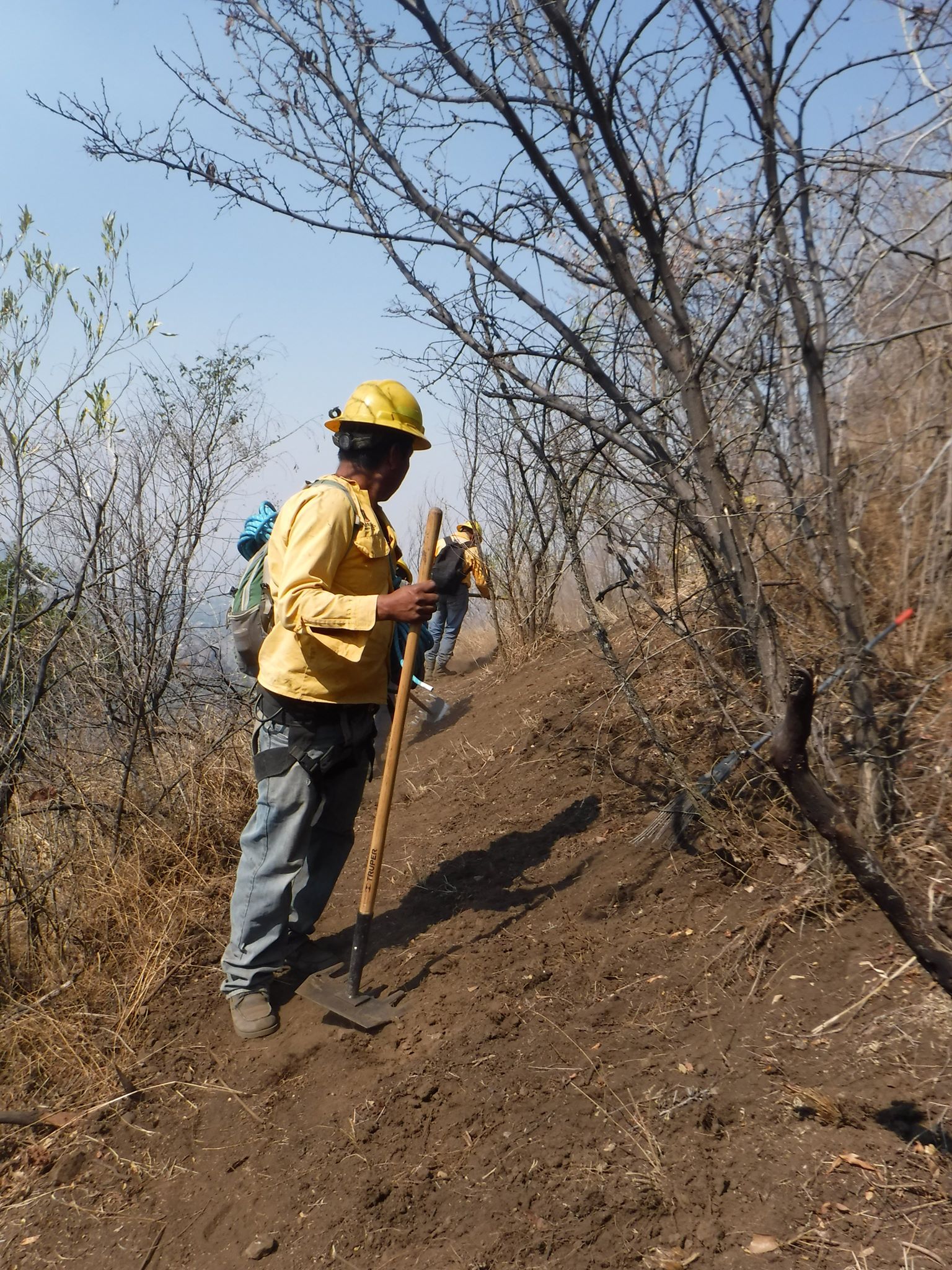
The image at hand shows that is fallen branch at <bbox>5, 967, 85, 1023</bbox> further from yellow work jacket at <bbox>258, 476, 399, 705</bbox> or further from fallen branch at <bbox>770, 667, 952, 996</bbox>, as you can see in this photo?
fallen branch at <bbox>770, 667, 952, 996</bbox>

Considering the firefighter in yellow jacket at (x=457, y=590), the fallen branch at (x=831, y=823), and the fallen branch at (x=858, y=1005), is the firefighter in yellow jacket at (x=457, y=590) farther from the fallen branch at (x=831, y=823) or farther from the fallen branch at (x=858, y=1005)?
the fallen branch at (x=831, y=823)

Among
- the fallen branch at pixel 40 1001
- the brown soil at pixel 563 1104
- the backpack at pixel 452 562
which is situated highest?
the backpack at pixel 452 562

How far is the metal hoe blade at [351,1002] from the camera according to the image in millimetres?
3123

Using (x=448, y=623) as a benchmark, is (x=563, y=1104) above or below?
below

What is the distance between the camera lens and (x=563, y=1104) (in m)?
2.58

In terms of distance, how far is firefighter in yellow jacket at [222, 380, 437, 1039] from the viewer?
3090 mm

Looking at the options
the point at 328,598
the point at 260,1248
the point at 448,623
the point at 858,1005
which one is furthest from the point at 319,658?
the point at 448,623

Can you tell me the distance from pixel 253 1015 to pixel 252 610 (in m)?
1.44

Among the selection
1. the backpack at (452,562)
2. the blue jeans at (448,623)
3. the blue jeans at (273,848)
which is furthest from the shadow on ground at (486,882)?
the blue jeans at (448,623)

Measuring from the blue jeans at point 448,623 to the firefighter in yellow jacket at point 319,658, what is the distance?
596cm

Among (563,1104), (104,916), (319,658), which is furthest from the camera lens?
(104,916)

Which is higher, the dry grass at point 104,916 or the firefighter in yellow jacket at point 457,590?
the firefighter in yellow jacket at point 457,590

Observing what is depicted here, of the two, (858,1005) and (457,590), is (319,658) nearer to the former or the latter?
(858,1005)

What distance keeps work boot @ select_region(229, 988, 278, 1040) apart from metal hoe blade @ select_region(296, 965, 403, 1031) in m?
0.14
